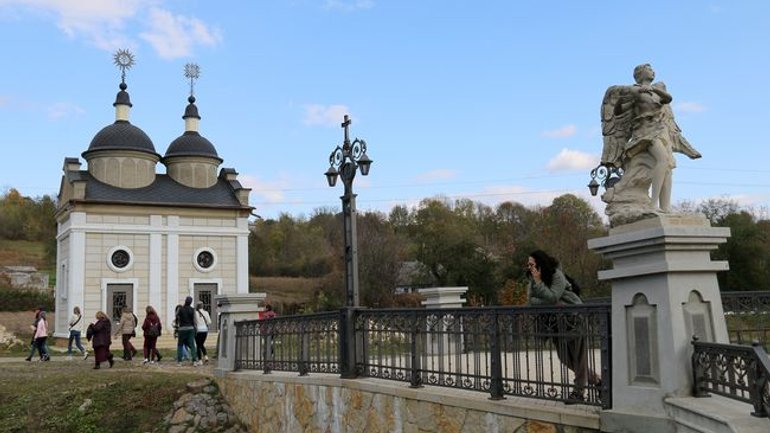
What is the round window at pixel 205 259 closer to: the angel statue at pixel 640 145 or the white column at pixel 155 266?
the white column at pixel 155 266

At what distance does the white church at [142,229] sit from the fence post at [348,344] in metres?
21.6

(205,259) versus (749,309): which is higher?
(205,259)

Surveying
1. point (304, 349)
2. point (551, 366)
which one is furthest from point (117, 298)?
point (551, 366)

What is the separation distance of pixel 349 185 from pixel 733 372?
7.96 m

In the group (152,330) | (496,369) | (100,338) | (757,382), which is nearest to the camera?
(757,382)

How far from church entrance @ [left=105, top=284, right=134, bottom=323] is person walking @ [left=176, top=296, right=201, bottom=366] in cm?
1225

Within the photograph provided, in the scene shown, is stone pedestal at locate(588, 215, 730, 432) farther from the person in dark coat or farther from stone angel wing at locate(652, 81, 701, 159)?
the person in dark coat

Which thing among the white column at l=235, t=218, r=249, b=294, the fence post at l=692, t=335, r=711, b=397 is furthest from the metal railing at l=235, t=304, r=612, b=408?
the white column at l=235, t=218, r=249, b=294

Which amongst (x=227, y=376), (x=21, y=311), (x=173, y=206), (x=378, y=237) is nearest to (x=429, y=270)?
(x=378, y=237)

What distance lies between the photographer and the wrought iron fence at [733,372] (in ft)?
13.5

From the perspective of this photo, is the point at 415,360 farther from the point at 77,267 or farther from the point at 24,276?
the point at 24,276

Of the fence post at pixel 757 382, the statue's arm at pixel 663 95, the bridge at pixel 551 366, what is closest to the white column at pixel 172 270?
the bridge at pixel 551 366

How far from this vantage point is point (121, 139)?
32.1m

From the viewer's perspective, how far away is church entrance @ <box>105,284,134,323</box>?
97.7 feet
